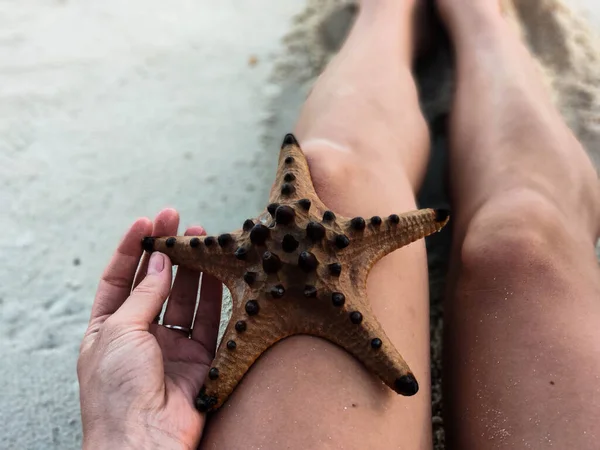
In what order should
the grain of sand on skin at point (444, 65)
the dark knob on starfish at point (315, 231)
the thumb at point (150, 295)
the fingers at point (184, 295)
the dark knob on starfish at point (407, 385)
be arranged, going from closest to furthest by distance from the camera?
1. the dark knob on starfish at point (407, 385)
2. the dark knob on starfish at point (315, 231)
3. the thumb at point (150, 295)
4. the fingers at point (184, 295)
5. the grain of sand on skin at point (444, 65)

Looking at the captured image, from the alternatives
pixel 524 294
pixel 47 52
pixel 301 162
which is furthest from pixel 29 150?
pixel 524 294

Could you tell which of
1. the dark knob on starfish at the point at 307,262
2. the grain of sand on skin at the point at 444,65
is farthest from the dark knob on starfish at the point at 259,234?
the grain of sand on skin at the point at 444,65

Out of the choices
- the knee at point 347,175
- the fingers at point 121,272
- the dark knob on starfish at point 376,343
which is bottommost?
the fingers at point 121,272

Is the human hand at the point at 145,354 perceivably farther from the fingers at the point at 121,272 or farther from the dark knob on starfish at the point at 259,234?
the dark knob on starfish at the point at 259,234

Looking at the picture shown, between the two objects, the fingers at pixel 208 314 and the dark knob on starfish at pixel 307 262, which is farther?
the fingers at pixel 208 314

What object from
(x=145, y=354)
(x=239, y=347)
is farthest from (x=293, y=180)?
(x=145, y=354)

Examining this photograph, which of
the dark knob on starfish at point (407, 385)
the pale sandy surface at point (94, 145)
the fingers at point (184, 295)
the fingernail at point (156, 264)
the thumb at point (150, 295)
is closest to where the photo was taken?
the dark knob on starfish at point (407, 385)

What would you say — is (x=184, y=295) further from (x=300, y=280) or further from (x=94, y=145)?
(x=94, y=145)
